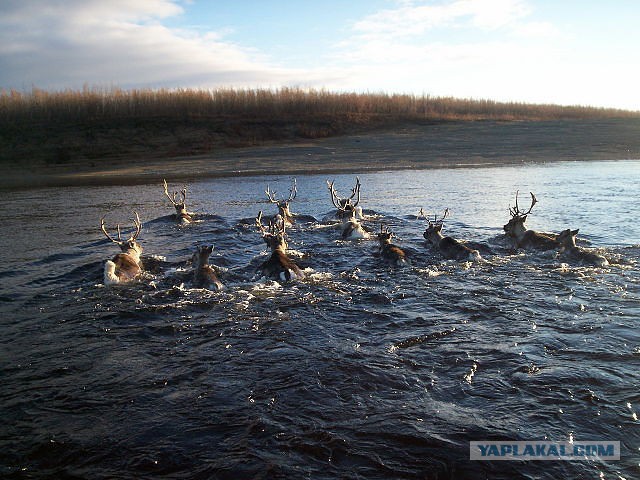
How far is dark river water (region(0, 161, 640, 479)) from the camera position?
3.90 metres

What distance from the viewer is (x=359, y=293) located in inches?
305

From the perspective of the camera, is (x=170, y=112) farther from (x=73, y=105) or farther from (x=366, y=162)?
(x=366, y=162)

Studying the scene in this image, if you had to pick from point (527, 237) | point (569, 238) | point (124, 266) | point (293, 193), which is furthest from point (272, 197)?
point (569, 238)

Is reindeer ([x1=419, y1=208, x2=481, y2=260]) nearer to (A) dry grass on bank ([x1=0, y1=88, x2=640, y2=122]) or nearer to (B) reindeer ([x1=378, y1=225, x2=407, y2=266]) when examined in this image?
(B) reindeer ([x1=378, y1=225, x2=407, y2=266])

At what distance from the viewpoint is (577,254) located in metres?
8.93

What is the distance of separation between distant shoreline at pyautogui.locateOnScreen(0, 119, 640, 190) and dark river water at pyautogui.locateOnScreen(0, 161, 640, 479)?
16851 mm

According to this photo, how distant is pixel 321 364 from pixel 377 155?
25.0 meters

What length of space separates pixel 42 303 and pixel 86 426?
4.03 metres

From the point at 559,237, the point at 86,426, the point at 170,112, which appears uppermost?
the point at 170,112

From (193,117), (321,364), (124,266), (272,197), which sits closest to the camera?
(321,364)

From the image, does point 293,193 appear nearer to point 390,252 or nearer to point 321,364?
point 390,252

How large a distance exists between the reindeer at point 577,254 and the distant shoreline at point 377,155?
17541mm

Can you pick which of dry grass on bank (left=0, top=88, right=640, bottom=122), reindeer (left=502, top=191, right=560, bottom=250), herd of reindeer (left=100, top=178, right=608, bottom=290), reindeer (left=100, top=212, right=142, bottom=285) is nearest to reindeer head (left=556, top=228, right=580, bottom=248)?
herd of reindeer (left=100, top=178, right=608, bottom=290)

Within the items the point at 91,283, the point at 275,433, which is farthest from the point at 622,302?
the point at 91,283
